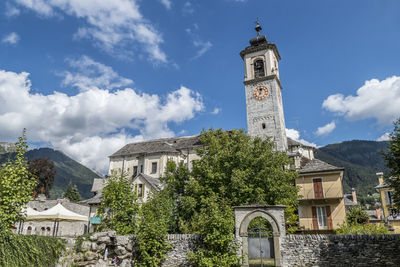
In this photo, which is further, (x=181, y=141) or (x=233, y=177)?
(x=181, y=141)

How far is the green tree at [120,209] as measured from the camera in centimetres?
1844

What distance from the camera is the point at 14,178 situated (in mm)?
11141

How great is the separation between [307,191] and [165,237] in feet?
60.1

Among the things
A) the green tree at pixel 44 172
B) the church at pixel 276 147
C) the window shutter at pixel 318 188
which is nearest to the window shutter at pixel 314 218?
the church at pixel 276 147

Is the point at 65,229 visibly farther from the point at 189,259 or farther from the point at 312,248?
the point at 312,248

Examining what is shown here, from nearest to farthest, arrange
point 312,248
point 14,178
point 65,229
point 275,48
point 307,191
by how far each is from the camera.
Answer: point 14,178, point 312,248, point 307,191, point 65,229, point 275,48

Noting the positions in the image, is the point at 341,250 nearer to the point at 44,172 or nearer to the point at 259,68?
the point at 259,68

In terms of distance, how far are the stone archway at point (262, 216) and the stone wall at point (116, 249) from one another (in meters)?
A: 2.53

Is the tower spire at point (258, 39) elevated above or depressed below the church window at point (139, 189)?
above

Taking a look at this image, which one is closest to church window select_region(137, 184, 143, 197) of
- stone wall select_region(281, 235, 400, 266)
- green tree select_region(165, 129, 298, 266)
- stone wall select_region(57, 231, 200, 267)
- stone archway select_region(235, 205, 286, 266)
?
green tree select_region(165, 129, 298, 266)

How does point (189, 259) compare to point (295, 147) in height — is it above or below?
below

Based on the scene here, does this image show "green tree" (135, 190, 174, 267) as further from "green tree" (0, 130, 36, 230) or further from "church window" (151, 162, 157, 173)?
"church window" (151, 162, 157, 173)

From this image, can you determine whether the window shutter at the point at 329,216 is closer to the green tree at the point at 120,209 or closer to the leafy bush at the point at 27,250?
the green tree at the point at 120,209

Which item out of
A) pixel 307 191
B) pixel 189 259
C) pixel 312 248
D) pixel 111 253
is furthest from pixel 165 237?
pixel 307 191
